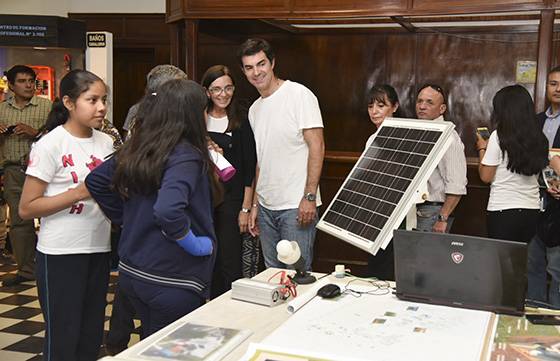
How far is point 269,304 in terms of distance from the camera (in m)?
2.29

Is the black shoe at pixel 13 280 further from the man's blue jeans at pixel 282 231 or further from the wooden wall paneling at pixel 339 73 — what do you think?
the wooden wall paneling at pixel 339 73

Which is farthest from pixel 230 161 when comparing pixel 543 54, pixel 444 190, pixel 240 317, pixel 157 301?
pixel 543 54

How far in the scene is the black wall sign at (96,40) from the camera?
22.1ft

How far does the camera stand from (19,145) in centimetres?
566

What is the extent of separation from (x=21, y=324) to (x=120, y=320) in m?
2.07

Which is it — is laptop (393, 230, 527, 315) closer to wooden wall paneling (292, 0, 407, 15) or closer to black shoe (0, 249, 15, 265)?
wooden wall paneling (292, 0, 407, 15)

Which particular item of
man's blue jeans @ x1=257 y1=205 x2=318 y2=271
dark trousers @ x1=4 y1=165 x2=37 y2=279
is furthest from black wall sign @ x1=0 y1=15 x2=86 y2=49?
man's blue jeans @ x1=257 y1=205 x2=318 y2=271

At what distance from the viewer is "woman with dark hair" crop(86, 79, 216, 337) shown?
2.22m

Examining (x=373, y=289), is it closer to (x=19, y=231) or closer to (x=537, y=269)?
(x=537, y=269)

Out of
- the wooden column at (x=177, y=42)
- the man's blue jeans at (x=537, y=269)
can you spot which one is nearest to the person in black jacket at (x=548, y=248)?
the man's blue jeans at (x=537, y=269)

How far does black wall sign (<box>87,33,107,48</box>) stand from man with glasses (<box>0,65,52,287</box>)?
1.15m

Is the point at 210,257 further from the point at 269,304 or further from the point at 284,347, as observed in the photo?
the point at 284,347

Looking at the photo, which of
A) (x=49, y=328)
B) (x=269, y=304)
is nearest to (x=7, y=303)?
(x=49, y=328)

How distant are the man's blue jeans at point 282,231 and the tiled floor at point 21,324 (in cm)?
111
